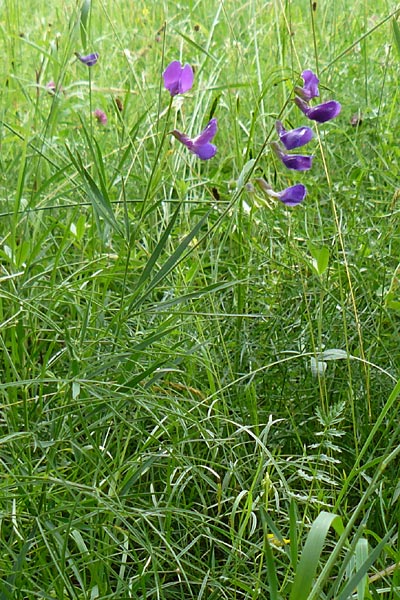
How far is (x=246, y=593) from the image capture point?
1205 millimetres

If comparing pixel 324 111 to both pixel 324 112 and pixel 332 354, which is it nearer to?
pixel 324 112

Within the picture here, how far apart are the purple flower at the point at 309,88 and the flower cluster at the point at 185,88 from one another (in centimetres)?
14

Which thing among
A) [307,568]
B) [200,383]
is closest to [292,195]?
[200,383]

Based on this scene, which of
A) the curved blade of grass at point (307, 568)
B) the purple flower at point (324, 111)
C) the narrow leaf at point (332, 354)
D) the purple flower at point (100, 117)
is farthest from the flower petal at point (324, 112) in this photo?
the purple flower at point (100, 117)

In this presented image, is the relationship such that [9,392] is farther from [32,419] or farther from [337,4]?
[337,4]

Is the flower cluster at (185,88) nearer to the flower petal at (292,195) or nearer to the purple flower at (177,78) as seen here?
the purple flower at (177,78)

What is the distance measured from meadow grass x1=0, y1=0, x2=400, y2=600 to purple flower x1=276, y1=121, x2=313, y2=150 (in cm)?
6

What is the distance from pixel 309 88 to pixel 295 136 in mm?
103

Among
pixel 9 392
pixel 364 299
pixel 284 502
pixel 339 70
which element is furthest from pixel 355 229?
pixel 339 70

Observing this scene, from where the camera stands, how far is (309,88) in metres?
1.46

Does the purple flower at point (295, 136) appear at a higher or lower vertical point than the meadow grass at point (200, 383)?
higher

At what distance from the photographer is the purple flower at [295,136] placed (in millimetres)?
1404

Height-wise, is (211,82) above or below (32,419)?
above

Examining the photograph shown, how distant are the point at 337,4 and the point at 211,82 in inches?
47.4
